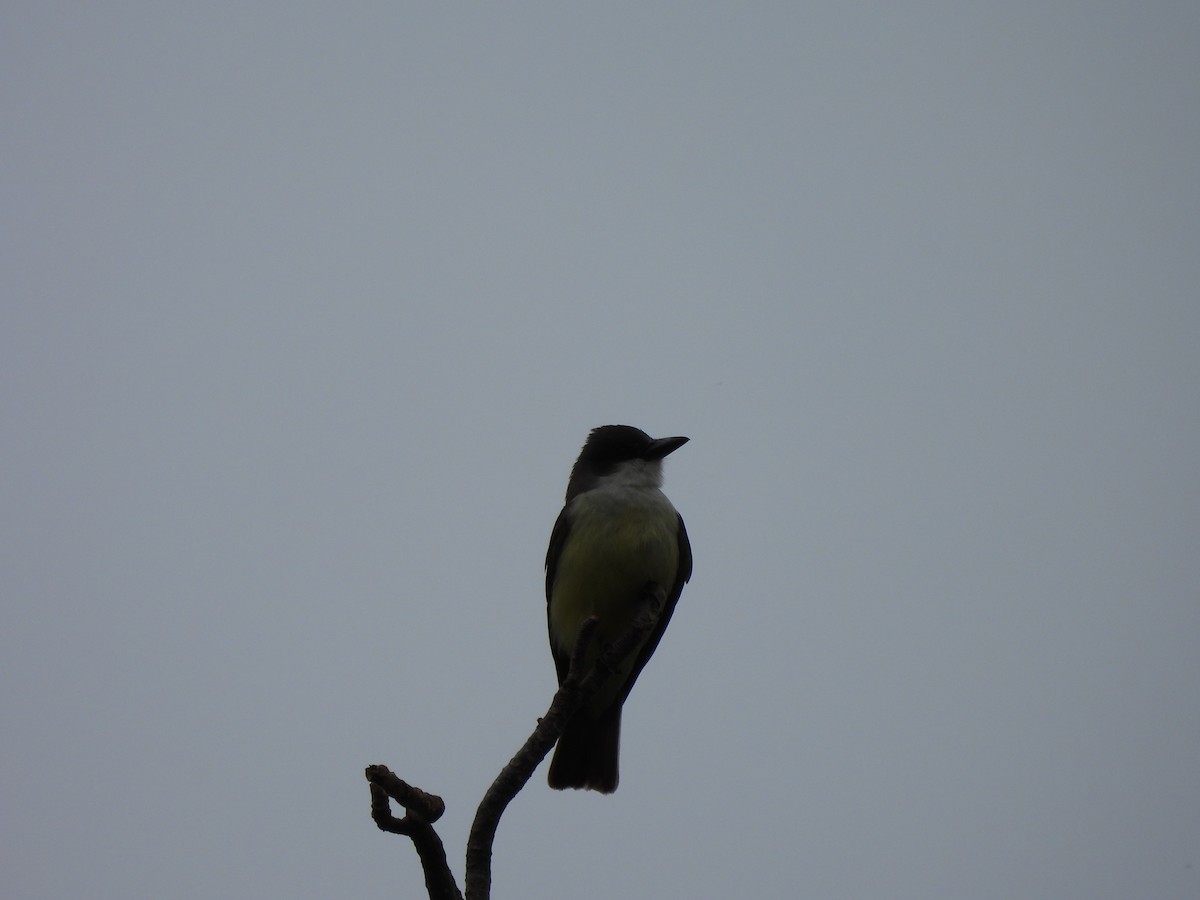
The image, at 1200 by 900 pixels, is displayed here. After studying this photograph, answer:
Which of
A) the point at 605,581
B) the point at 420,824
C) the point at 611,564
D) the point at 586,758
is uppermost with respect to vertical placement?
the point at 611,564

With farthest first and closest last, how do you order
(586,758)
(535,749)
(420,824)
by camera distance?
(586,758)
(535,749)
(420,824)

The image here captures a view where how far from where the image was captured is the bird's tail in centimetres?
646

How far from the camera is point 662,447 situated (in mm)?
8039

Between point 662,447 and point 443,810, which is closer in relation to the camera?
point 443,810

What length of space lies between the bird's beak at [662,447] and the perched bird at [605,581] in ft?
1.65

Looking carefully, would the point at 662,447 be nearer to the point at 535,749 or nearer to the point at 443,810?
the point at 535,749

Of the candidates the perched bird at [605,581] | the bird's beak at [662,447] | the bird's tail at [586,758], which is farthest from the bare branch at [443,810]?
the bird's beak at [662,447]

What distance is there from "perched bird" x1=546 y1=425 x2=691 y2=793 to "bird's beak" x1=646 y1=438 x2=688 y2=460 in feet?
1.65

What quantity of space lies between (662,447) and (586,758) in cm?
252

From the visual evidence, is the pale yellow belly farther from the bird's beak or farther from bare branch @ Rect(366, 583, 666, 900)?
bare branch @ Rect(366, 583, 666, 900)

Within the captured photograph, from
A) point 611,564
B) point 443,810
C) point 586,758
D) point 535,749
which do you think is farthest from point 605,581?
point 443,810

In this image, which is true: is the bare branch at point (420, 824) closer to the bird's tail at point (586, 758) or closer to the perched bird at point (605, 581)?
the perched bird at point (605, 581)

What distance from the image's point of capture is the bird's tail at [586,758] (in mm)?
6465

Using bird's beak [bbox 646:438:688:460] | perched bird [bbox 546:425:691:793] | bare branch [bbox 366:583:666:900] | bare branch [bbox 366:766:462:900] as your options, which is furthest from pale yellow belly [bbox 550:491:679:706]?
bare branch [bbox 366:766:462:900]
